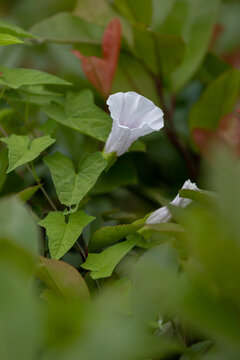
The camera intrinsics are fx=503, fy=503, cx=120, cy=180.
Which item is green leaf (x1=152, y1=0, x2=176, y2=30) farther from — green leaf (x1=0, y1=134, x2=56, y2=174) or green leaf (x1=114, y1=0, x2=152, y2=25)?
green leaf (x1=0, y1=134, x2=56, y2=174)

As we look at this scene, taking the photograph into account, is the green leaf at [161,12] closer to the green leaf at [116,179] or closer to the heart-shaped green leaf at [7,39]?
the green leaf at [116,179]

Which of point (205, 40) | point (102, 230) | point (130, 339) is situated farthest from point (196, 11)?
point (130, 339)

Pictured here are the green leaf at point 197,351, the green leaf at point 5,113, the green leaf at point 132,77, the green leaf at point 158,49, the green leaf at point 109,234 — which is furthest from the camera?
the green leaf at point 132,77

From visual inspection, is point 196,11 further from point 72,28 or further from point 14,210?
point 14,210

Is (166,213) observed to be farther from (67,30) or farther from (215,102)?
(67,30)

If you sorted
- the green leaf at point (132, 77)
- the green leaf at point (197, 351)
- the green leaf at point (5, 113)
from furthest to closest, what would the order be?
1. the green leaf at point (132, 77)
2. the green leaf at point (5, 113)
3. the green leaf at point (197, 351)

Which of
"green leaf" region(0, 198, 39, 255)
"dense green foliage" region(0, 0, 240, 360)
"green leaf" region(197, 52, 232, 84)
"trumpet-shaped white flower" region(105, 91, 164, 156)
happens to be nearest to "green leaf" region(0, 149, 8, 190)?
"dense green foliage" region(0, 0, 240, 360)

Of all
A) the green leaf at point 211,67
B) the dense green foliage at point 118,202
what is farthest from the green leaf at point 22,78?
the green leaf at point 211,67
